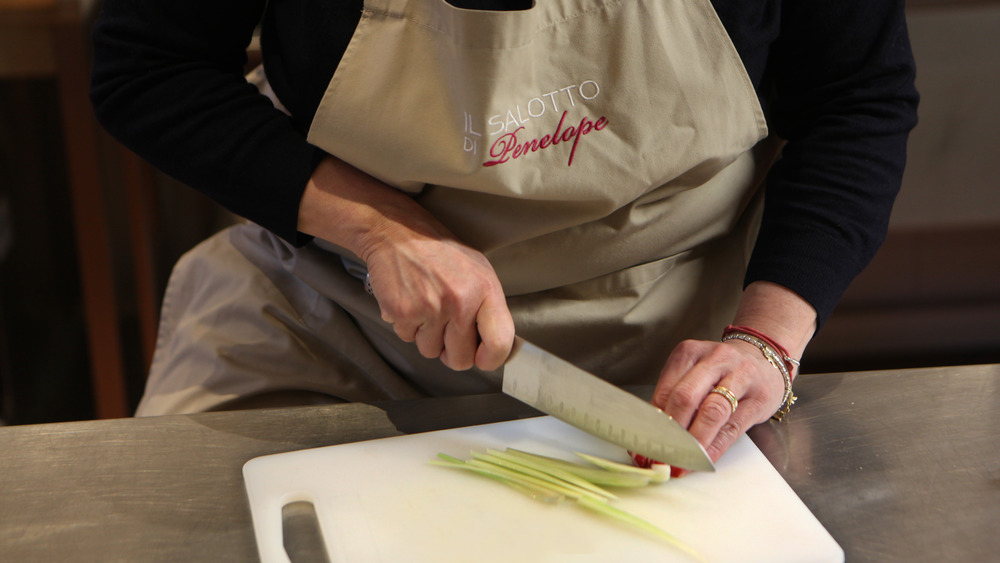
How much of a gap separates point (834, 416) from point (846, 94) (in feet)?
1.10

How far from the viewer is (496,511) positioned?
0.70 metres

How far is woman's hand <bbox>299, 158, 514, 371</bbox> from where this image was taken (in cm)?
76

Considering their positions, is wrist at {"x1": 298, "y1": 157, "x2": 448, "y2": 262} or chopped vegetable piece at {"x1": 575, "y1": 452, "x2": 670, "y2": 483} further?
wrist at {"x1": 298, "y1": 157, "x2": 448, "y2": 262}

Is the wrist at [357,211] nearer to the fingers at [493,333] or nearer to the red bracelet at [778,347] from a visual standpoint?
the fingers at [493,333]

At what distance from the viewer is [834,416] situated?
0.82 m

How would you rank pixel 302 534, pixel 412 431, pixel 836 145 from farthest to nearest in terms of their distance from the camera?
1. pixel 836 145
2. pixel 412 431
3. pixel 302 534

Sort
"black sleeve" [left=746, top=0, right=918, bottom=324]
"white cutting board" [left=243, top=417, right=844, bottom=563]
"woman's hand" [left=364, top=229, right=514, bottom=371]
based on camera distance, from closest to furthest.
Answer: "white cutting board" [left=243, top=417, right=844, bottom=563]
"woman's hand" [left=364, top=229, right=514, bottom=371]
"black sleeve" [left=746, top=0, right=918, bottom=324]

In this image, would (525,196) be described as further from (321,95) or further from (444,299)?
(321,95)

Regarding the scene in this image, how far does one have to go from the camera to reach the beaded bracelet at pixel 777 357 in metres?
0.82

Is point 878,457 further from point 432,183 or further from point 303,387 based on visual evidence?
point 303,387

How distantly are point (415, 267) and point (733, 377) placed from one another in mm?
291

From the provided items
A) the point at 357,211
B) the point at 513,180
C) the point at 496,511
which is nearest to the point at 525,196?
the point at 513,180

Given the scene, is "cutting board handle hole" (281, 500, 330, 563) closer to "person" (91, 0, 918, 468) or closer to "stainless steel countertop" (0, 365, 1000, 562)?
"stainless steel countertop" (0, 365, 1000, 562)

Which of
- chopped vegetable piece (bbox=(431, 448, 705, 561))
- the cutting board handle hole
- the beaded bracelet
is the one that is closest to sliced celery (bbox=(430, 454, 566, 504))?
chopped vegetable piece (bbox=(431, 448, 705, 561))
